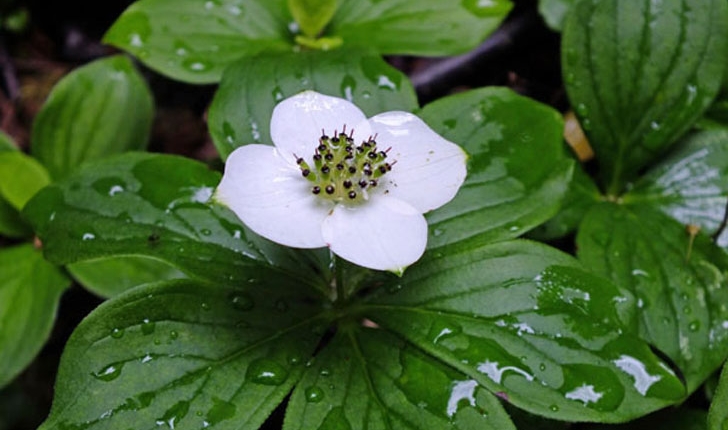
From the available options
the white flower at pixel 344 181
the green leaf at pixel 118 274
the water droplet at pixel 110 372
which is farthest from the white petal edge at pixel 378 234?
the green leaf at pixel 118 274

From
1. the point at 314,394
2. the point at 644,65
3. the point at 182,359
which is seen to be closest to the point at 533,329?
the point at 314,394

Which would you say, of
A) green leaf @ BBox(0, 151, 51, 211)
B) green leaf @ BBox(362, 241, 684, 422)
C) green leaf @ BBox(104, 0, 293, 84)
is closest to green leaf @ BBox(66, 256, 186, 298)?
green leaf @ BBox(0, 151, 51, 211)

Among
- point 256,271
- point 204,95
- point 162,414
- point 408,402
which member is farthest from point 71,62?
point 408,402

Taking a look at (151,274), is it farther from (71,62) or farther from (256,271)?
(71,62)

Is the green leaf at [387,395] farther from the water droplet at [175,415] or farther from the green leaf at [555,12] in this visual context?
the green leaf at [555,12]

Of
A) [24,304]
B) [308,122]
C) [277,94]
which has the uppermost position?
[308,122]

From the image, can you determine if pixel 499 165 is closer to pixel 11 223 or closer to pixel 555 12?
pixel 555 12

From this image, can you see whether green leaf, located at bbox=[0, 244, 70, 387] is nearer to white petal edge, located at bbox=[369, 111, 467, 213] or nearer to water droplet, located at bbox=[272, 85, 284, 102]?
water droplet, located at bbox=[272, 85, 284, 102]
